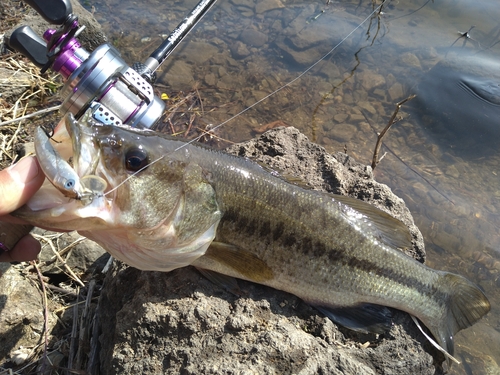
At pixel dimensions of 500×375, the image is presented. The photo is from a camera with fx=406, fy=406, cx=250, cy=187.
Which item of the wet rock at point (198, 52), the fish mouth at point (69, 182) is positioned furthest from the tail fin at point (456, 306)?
the wet rock at point (198, 52)

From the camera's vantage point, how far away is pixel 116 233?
2.46 metres

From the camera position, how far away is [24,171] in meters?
2.16

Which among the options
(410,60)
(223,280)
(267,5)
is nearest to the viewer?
(223,280)

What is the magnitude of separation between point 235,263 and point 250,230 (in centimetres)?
24

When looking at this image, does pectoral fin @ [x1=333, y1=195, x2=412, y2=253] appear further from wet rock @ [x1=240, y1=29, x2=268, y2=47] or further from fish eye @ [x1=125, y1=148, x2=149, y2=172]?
wet rock @ [x1=240, y1=29, x2=268, y2=47]

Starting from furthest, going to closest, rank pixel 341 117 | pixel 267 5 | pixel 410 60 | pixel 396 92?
pixel 267 5
pixel 410 60
pixel 396 92
pixel 341 117

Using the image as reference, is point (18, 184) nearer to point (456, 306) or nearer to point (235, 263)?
point (235, 263)

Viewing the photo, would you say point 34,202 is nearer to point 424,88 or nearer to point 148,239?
point 148,239

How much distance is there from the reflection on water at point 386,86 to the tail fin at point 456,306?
49.0 inches

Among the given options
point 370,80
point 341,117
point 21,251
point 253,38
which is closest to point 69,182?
point 21,251

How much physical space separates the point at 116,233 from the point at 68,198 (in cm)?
40

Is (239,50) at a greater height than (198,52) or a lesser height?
lesser

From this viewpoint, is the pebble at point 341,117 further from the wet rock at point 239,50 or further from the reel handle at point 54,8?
the reel handle at point 54,8

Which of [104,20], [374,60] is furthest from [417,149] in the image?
[104,20]
